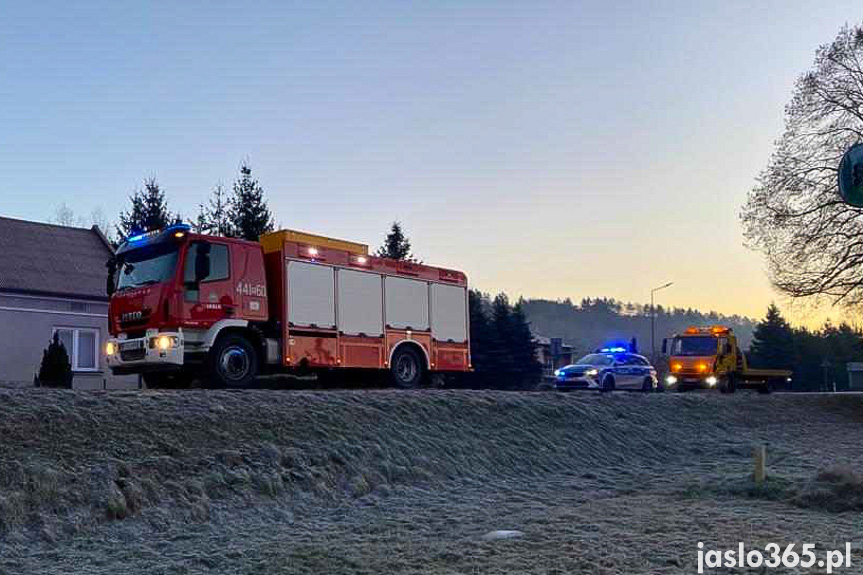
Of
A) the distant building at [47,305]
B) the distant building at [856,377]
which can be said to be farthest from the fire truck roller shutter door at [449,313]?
the distant building at [856,377]

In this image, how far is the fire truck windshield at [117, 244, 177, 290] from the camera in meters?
15.5

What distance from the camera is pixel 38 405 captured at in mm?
10812

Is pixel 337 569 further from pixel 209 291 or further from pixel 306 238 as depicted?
pixel 306 238

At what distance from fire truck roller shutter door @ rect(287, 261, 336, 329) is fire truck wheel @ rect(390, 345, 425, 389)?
2214 millimetres

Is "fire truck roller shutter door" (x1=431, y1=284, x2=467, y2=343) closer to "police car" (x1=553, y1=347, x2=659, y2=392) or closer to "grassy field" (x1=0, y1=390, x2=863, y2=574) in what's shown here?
"grassy field" (x1=0, y1=390, x2=863, y2=574)

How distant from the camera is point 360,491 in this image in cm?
1137

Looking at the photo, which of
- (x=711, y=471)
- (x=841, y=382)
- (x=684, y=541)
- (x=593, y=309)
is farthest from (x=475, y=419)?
(x=593, y=309)

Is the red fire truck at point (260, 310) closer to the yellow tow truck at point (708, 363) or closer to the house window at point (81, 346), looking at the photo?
the house window at point (81, 346)

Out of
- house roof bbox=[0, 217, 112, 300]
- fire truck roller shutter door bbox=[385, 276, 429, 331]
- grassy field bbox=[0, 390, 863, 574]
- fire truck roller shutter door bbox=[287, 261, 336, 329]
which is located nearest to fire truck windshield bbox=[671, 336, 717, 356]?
fire truck roller shutter door bbox=[385, 276, 429, 331]

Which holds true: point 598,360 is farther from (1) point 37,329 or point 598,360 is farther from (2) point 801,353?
(2) point 801,353

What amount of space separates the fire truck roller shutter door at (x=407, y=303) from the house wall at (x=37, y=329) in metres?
10.5

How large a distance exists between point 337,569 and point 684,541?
3.57 meters

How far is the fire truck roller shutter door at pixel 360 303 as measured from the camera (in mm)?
18469

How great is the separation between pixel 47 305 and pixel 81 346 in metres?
1.68
